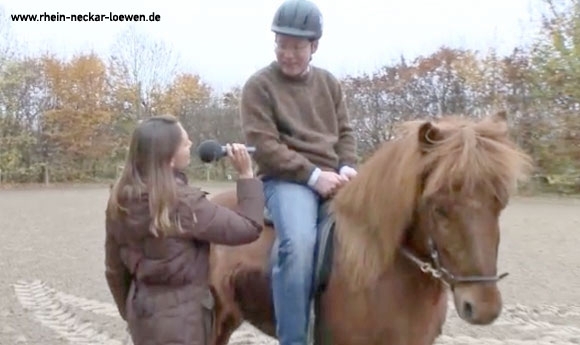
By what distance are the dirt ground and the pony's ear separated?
159 inches

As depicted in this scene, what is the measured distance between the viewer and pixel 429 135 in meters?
2.98

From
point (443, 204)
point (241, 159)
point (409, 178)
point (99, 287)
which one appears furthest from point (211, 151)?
point (99, 287)

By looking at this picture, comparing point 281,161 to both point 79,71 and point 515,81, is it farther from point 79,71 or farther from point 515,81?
point 79,71

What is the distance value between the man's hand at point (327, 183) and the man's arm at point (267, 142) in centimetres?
3

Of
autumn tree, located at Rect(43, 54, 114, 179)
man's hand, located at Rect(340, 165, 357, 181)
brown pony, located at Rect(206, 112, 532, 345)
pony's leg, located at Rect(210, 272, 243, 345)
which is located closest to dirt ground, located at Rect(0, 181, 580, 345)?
pony's leg, located at Rect(210, 272, 243, 345)

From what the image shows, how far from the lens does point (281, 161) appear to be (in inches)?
144

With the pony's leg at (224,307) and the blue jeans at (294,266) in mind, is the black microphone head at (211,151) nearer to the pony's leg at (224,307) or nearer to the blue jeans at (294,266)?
the blue jeans at (294,266)

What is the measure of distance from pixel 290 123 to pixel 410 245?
93 cm

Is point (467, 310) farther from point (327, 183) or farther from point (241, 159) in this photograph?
point (241, 159)

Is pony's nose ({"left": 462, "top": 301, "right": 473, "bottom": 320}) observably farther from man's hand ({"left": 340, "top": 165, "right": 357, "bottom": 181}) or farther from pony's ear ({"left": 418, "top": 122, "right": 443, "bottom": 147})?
man's hand ({"left": 340, "top": 165, "right": 357, "bottom": 181})

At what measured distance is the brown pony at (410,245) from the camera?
2801 millimetres

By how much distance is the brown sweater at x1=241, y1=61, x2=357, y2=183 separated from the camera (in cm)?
368

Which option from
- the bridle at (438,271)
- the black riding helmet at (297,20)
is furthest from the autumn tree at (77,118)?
the bridle at (438,271)

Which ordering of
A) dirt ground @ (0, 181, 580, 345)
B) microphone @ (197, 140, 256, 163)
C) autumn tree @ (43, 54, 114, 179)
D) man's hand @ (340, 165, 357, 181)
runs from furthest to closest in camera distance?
autumn tree @ (43, 54, 114, 179) → dirt ground @ (0, 181, 580, 345) → man's hand @ (340, 165, 357, 181) → microphone @ (197, 140, 256, 163)
